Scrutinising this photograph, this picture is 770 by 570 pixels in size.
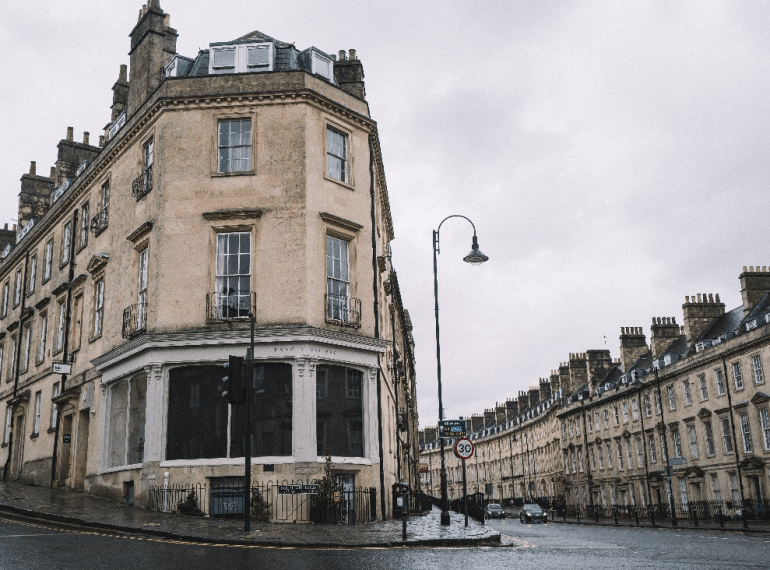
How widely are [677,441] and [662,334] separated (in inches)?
379

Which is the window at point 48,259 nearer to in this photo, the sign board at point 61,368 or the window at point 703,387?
the sign board at point 61,368

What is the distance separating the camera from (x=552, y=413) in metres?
83.2

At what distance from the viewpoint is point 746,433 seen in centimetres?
4356

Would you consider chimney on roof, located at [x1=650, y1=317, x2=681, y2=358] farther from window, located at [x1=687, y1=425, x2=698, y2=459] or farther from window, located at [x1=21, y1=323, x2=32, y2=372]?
window, located at [x1=21, y1=323, x2=32, y2=372]

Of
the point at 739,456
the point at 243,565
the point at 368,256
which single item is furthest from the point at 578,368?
the point at 243,565

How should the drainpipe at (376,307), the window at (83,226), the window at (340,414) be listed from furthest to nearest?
the window at (83,226) → the drainpipe at (376,307) → the window at (340,414)

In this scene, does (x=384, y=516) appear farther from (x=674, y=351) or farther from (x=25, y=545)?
(x=674, y=351)

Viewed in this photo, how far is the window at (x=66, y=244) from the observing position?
3073 centimetres

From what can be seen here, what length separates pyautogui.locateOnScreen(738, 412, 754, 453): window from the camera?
43.2 meters

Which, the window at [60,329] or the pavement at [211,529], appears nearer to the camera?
the pavement at [211,529]

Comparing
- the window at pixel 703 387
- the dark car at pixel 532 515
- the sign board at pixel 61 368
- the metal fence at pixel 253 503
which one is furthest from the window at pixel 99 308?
the window at pixel 703 387

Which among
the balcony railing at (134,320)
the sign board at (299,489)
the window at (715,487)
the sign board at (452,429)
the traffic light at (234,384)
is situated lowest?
the window at (715,487)

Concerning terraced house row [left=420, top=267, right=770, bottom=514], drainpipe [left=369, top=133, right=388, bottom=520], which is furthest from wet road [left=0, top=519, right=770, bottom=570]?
terraced house row [left=420, top=267, right=770, bottom=514]

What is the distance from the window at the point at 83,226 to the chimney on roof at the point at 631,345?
163 feet
